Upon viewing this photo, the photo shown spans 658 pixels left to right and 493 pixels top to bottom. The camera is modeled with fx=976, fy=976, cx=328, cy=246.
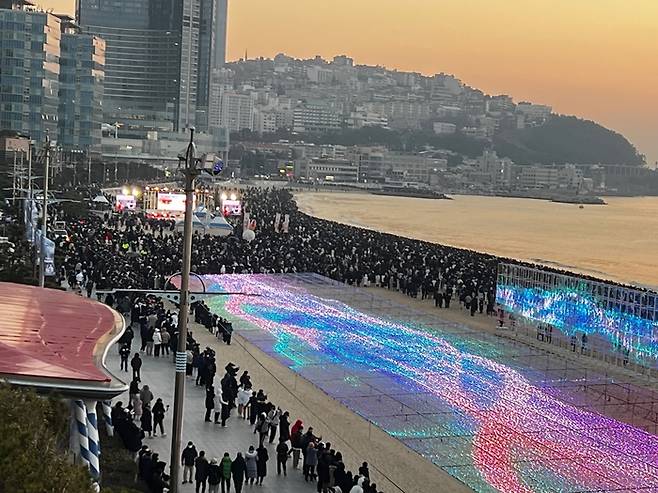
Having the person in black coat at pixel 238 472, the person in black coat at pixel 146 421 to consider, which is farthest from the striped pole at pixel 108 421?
the person in black coat at pixel 238 472

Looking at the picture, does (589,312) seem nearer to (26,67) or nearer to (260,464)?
(260,464)

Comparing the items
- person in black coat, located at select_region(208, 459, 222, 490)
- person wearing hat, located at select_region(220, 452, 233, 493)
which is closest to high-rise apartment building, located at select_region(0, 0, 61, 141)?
person wearing hat, located at select_region(220, 452, 233, 493)

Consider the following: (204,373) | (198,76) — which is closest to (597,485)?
(204,373)

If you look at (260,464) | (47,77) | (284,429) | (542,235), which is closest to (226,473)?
(260,464)

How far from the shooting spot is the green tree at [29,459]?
455 centimetres

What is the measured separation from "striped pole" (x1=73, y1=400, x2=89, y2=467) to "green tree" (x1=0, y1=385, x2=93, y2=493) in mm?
1908

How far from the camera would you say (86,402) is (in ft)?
24.4

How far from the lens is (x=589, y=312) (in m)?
18.9

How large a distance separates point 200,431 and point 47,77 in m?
62.1

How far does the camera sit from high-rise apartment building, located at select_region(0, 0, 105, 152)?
221 feet

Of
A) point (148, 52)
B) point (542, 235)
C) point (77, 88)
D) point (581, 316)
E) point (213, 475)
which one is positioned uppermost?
point (148, 52)

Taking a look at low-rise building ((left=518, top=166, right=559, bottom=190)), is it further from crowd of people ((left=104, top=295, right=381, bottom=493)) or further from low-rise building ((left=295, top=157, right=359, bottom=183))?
crowd of people ((left=104, top=295, right=381, bottom=493))

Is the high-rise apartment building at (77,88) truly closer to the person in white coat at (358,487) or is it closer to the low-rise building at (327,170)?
the person in white coat at (358,487)

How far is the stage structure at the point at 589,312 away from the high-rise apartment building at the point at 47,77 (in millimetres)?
52240
